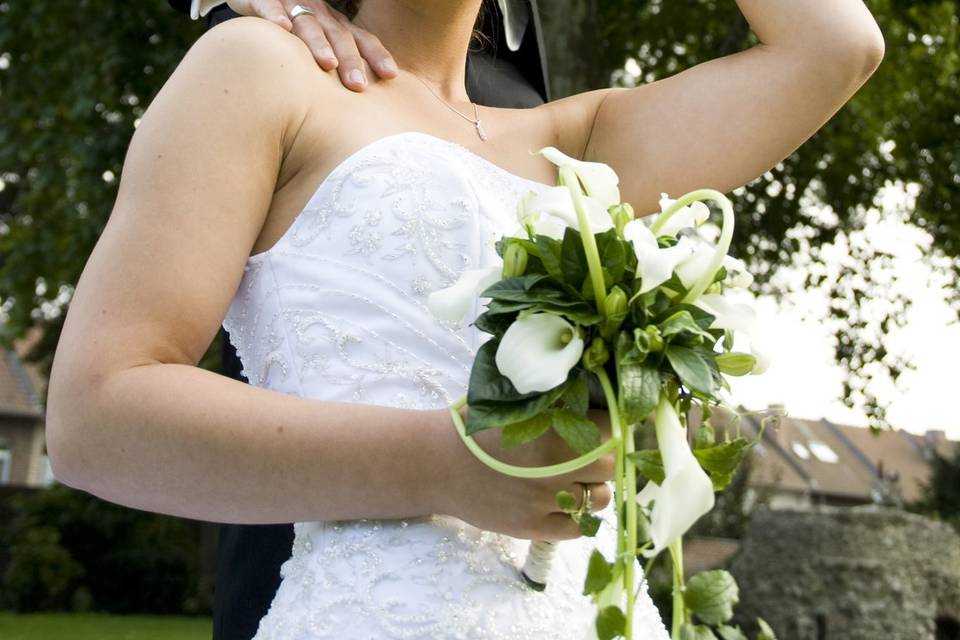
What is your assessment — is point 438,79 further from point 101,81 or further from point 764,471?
point 764,471

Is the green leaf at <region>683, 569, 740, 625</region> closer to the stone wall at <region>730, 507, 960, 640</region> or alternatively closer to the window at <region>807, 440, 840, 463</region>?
the stone wall at <region>730, 507, 960, 640</region>

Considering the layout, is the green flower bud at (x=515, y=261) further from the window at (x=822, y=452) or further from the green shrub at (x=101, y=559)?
the window at (x=822, y=452)

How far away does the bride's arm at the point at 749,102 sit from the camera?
2.16m

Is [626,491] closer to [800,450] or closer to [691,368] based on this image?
[691,368]

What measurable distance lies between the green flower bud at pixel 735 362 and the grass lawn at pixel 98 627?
1714 centimetres

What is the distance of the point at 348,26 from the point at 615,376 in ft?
3.62

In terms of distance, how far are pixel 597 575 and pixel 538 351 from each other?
0.26m

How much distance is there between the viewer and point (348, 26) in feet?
7.21

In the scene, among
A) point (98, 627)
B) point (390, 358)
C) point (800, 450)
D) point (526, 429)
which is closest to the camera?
point (526, 429)

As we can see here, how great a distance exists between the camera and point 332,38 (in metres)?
2.09

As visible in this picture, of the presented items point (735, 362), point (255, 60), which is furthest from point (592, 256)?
point (255, 60)

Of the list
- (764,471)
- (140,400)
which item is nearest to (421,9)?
(140,400)

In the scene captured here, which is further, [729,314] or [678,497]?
[729,314]

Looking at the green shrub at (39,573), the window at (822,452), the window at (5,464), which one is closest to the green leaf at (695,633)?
the green shrub at (39,573)
